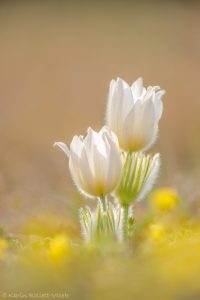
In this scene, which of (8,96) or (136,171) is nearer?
(136,171)

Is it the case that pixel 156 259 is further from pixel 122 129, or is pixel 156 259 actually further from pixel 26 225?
pixel 26 225

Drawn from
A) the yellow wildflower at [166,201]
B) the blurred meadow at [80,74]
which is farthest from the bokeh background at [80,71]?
the yellow wildflower at [166,201]

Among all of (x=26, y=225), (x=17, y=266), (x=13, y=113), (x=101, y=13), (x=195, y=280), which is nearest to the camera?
(x=195, y=280)

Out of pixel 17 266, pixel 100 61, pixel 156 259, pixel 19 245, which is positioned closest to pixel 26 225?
pixel 19 245

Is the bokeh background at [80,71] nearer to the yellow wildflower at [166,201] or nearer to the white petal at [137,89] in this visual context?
the yellow wildflower at [166,201]

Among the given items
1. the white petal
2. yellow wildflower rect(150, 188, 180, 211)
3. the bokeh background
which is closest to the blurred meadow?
the bokeh background

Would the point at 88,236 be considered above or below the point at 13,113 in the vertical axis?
below
